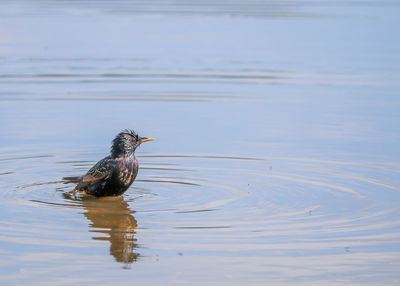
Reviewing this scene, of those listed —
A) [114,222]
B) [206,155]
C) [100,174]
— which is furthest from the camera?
[206,155]

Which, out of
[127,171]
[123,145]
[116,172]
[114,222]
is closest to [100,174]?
[116,172]

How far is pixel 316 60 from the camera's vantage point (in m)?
20.2

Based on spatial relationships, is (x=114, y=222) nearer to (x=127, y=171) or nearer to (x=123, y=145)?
(x=127, y=171)

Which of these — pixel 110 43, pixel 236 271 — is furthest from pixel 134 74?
pixel 236 271

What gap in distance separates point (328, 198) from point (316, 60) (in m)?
11.0

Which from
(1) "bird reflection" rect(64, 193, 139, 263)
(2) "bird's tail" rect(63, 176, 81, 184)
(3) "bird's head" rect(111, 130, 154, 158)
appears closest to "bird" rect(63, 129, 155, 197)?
(3) "bird's head" rect(111, 130, 154, 158)

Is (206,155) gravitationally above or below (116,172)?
above

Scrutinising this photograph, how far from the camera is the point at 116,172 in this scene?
9.66 meters

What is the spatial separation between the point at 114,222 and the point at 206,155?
9.89 feet

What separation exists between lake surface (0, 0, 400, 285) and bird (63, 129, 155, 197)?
189mm

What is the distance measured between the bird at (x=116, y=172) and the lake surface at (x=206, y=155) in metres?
0.19

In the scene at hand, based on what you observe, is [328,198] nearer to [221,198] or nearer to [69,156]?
[221,198]

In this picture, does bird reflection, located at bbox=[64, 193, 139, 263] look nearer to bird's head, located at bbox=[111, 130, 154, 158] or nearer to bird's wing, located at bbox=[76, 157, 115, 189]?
bird's wing, located at bbox=[76, 157, 115, 189]

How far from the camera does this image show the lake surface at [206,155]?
7.43m
